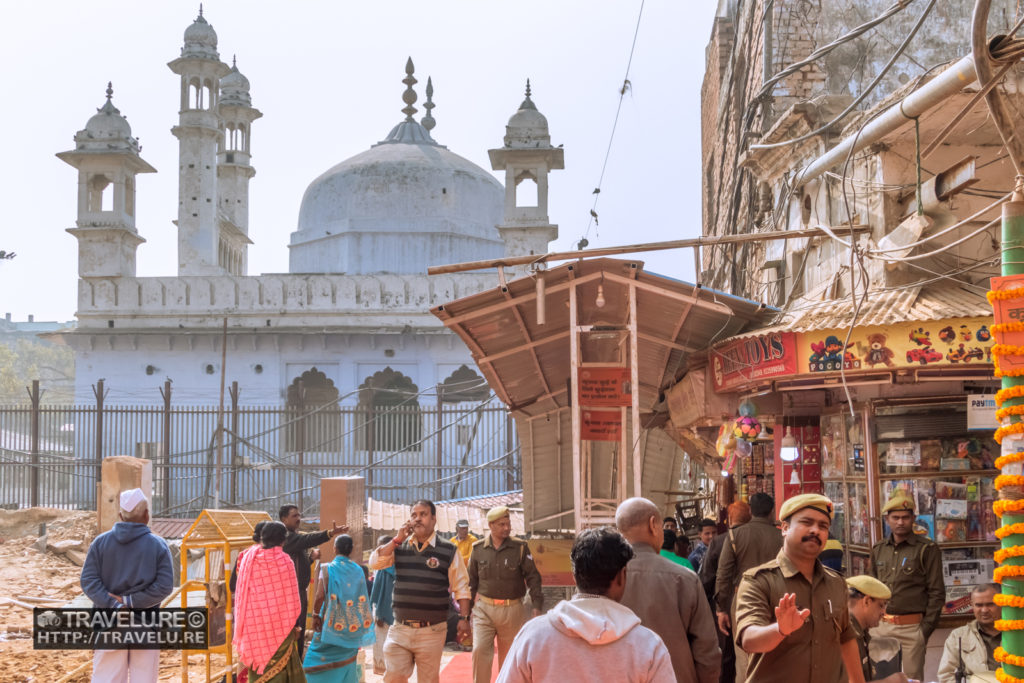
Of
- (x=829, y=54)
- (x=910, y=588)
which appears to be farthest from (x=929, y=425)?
(x=829, y=54)

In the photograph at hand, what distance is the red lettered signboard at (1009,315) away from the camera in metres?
4.82

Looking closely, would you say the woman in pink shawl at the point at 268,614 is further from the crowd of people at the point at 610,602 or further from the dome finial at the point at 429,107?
the dome finial at the point at 429,107

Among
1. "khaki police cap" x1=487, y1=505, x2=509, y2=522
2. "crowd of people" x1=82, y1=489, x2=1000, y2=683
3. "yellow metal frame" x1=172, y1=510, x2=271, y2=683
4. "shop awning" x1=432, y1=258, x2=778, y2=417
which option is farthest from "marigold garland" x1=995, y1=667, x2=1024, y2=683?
"yellow metal frame" x1=172, y1=510, x2=271, y2=683

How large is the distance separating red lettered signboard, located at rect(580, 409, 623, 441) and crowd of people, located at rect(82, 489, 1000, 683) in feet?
4.94

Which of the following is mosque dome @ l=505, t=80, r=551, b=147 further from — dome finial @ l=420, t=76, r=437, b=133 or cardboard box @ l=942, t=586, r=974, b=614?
cardboard box @ l=942, t=586, r=974, b=614

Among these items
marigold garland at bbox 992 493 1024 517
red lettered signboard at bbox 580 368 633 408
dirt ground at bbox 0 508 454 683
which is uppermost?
red lettered signboard at bbox 580 368 633 408

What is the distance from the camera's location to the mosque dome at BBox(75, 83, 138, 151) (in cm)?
2830

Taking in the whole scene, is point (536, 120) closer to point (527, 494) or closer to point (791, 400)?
point (527, 494)

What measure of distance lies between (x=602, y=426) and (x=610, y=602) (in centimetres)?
682

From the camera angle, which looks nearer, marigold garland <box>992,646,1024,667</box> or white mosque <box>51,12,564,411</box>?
marigold garland <box>992,646,1024,667</box>

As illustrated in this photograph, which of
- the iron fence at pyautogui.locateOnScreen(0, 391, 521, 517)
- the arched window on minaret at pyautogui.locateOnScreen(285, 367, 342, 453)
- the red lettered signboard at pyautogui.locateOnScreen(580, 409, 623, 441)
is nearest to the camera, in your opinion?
the red lettered signboard at pyautogui.locateOnScreen(580, 409, 623, 441)

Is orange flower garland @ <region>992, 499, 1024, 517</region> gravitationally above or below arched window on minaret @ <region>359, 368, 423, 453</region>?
below

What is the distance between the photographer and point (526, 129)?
95.7ft

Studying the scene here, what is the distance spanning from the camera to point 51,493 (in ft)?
69.9
